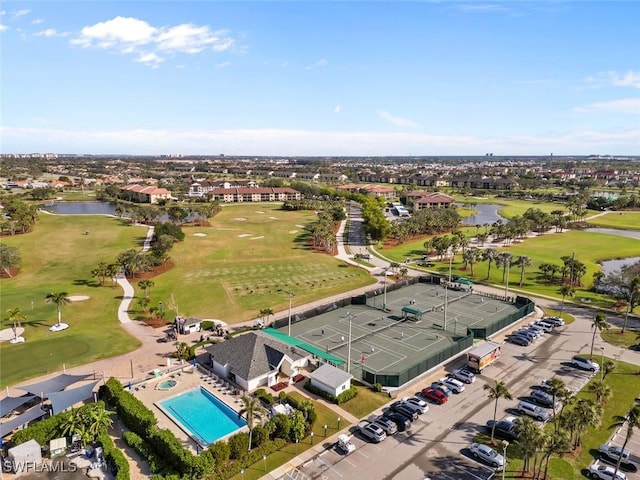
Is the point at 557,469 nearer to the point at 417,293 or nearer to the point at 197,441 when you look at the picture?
the point at 197,441

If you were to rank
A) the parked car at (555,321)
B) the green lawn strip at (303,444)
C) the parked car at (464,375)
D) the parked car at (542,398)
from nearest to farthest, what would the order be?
the green lawn strip at (303,444) → the parked car at (542,398) → the parked car at (464,375) → the parked car at (555,321)

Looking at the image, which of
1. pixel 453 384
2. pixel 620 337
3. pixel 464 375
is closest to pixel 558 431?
pixel 453 384

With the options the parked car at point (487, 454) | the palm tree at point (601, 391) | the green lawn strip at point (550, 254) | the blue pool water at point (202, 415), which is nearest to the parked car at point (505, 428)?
the parked car at point (487, 454)

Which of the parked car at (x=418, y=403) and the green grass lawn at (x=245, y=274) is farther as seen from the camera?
the green grass lawn at (x=245, y=274)

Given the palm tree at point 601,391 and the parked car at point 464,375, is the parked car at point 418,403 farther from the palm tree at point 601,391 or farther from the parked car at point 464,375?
the palm tree at point 601,391

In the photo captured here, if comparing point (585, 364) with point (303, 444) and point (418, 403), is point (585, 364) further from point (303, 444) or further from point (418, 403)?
point (303, 444)

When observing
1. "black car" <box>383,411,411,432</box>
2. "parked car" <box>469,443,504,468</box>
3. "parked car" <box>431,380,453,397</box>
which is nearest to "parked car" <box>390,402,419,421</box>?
"black car" <box>383,411,411,432</box>

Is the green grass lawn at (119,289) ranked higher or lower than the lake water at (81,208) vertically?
lower
